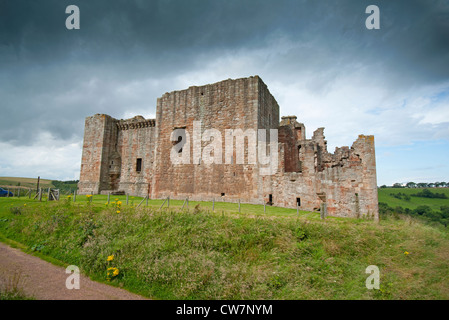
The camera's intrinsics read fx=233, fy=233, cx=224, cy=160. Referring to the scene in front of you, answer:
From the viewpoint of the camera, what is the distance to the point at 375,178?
1117cm

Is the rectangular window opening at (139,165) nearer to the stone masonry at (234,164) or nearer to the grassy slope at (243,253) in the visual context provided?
the stone masonry at (234,164)

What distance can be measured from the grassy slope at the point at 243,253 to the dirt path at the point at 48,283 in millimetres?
457

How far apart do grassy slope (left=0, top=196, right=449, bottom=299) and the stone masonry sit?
2792mm

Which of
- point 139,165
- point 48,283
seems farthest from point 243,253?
Answer: point 139,165

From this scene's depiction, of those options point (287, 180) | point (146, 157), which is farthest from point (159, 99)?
point (287, 180)

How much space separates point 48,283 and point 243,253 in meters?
5.66

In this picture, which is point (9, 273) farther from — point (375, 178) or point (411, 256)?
point (375, 178)

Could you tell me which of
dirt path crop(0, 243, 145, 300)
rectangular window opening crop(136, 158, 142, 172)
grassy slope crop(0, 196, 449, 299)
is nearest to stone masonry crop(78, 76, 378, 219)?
rectangular window opening crop(136, 158, 142, 172)

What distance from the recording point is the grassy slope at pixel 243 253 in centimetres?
608

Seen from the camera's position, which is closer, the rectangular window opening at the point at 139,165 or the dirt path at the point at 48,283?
the dirt path at the point at 48,283

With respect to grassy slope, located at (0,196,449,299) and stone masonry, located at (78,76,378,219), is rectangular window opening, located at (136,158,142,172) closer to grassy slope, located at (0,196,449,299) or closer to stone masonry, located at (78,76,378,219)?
stone masonry, located at (78,76,378,219)

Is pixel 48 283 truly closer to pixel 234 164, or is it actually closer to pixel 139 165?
pixel 234 164

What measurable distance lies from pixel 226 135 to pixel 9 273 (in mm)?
13483

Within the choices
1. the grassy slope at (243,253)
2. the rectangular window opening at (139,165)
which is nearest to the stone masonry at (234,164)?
the rectangular window opening at (139,165)
